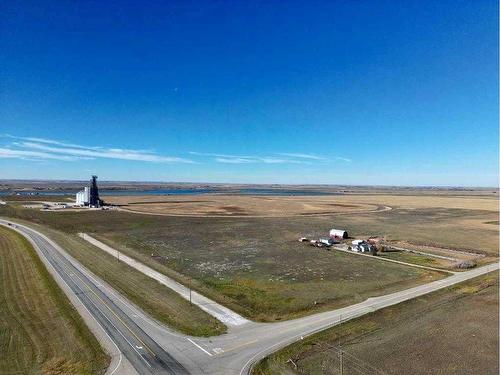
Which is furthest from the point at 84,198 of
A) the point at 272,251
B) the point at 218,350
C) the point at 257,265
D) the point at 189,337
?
the point at 218,350

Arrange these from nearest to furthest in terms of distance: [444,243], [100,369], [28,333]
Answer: [100,369] < [28,333] < [444,243]

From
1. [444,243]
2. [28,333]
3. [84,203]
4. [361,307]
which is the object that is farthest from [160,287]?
[84,203]

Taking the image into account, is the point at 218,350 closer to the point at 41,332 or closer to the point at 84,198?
the point at 41,332

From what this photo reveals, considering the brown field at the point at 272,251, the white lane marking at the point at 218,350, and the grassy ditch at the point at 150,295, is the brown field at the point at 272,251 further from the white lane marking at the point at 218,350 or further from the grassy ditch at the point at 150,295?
the white lane marking at the point at 218,350

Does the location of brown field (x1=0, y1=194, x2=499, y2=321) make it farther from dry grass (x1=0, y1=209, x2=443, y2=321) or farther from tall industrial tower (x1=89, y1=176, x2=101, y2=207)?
tall industrial tower (x1=89, y1=176, x2=101, y2=207)

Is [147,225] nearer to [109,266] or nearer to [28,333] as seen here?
[109,266]

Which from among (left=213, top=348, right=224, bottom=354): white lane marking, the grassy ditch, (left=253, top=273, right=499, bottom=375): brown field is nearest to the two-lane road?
the grassy ditch
